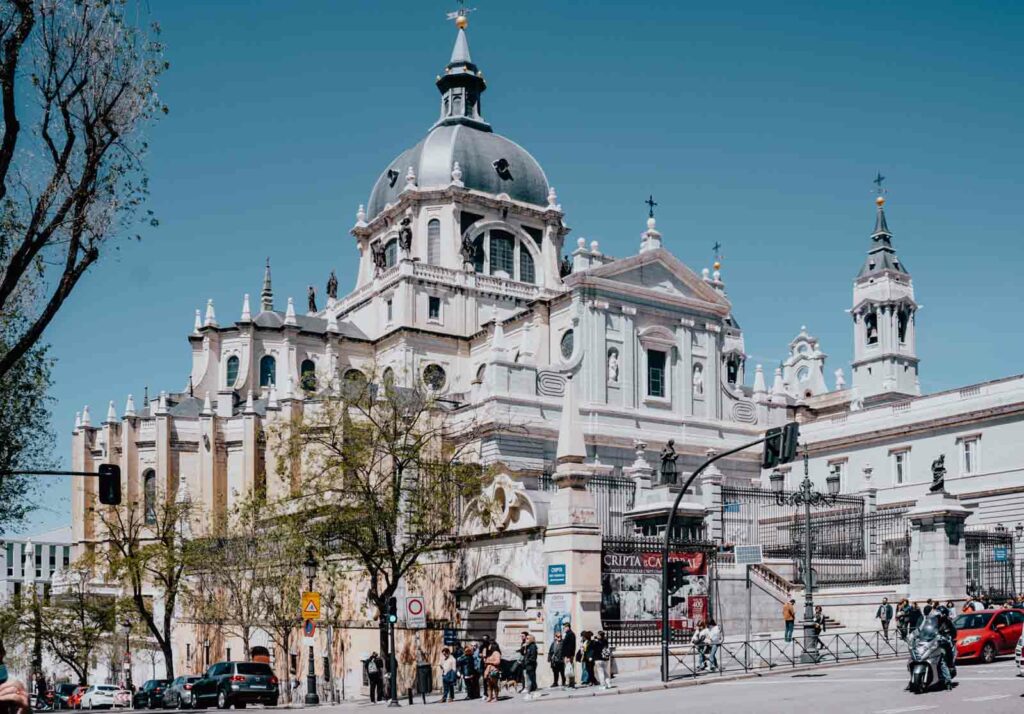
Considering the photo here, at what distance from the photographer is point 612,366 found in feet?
204

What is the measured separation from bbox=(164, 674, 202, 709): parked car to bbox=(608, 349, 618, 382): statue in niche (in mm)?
28022

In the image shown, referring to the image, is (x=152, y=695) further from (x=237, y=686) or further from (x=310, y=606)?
(x=310, y=606)

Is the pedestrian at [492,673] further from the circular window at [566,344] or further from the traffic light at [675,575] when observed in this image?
the circular window at [566,344]

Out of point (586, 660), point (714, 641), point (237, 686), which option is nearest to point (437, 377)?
point (237, 686)

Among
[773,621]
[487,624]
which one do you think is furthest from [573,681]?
[773,621]

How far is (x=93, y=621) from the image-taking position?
2286 inches

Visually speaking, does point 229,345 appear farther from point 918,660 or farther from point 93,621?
point 918,660

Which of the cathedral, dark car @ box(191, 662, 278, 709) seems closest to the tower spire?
the cathedral

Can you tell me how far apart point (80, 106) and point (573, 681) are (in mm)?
16009

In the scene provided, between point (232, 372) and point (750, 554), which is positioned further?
point (232, 372)

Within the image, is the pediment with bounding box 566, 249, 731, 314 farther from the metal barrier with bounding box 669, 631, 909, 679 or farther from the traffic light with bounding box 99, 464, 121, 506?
the traffic light with bounding box 99, 464, 121, 506

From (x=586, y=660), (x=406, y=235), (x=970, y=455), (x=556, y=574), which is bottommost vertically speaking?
(x=586, y=660)

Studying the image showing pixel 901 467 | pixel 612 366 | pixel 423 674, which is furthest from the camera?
pixel 612 366

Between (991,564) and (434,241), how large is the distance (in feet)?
152
